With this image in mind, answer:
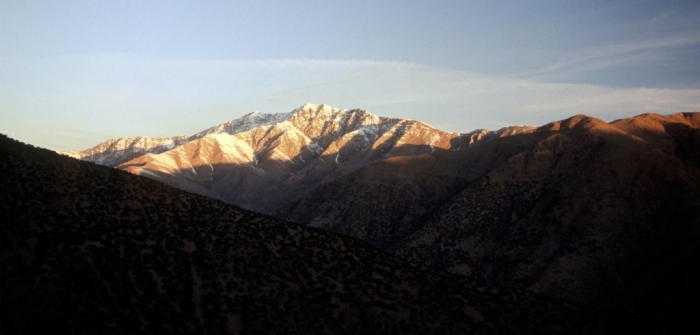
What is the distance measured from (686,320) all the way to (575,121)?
88517 millimetres

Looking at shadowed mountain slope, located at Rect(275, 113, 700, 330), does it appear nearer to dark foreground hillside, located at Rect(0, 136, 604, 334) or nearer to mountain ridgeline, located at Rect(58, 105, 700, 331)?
mountain ridgeline, located at Rect(58, 105, 700, 331)

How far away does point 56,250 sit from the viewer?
3061cm

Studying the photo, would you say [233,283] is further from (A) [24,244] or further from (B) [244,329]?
(A) [24,244]

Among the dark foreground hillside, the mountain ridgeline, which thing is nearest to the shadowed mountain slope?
the mountain ridgeline

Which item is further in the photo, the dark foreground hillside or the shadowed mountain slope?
the shadowed mountain slope

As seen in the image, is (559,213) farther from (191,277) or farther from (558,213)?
(191,277)

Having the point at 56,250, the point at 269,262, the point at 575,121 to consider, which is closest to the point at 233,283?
the point at 269,262

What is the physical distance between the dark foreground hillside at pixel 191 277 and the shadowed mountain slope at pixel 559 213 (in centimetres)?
1999

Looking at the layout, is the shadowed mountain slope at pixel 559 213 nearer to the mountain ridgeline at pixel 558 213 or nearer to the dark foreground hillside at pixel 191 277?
the mountain ridgeline at pixel 558 213

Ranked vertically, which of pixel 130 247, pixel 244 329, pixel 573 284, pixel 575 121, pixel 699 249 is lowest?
pixel 573 284

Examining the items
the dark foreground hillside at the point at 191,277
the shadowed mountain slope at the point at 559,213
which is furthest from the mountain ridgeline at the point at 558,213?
the dark foreground hillside at the point at 191,277

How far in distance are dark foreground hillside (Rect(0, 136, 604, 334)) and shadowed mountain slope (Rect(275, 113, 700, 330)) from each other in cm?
1999

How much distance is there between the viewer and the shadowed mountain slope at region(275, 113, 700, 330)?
60906 millimetres

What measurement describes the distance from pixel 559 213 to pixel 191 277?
63.6m
